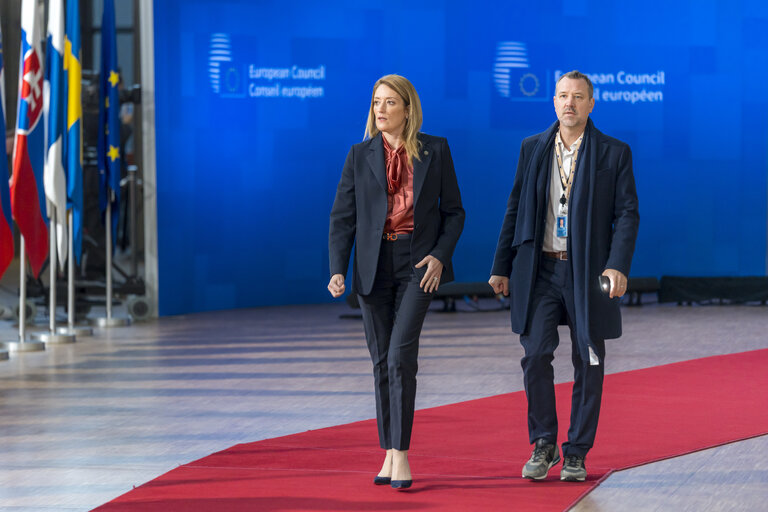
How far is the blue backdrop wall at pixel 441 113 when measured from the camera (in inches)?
403

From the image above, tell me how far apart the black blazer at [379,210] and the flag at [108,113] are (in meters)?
5.57

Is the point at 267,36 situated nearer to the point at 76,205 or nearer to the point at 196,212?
the point at 196,212

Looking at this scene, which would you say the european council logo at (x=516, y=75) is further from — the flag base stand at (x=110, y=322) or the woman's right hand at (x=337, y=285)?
the woman's right hand at (x=337, y=285)

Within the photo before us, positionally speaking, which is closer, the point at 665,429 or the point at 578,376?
the point at 578,376

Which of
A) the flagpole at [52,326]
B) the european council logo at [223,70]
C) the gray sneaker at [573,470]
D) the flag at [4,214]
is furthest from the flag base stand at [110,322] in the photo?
the gray sneaker at [573,470]

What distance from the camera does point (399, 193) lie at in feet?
11.6

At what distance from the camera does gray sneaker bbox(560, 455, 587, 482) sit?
11.7 ft

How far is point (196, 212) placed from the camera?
1021cm

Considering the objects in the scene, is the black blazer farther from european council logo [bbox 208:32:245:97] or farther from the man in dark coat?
european council logo [bbox 208:32:245:97]

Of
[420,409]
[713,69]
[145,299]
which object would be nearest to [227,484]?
[420,409]

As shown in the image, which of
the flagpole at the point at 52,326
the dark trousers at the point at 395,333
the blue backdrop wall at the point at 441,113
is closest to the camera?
the dark trousers at the point at 395,333

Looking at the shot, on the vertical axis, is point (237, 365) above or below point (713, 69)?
below

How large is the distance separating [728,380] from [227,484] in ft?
11.2

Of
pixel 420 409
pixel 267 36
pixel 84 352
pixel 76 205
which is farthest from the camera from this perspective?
pixel 267 36
